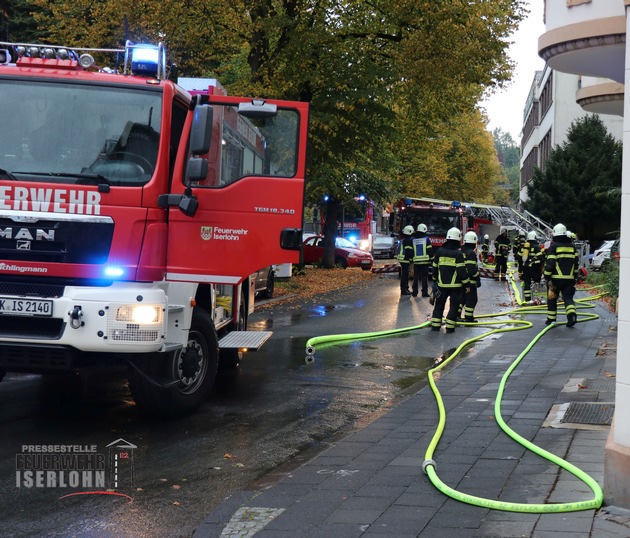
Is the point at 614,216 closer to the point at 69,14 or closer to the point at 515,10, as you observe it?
the point at 515,10

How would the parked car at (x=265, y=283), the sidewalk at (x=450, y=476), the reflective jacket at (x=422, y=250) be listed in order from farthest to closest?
1. the reflective jacket at (x=422, y=250)
2. the parked car at (x=265, y=283)
3. the sidewalk at (x=450, y=476)

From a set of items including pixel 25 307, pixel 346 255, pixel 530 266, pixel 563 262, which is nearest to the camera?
pixel 25 307

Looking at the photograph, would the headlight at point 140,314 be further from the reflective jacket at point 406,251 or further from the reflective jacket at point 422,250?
the reflective jacket at point 406,251

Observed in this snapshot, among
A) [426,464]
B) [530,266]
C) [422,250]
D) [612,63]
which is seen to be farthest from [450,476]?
[422,250]

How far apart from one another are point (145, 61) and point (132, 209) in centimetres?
142

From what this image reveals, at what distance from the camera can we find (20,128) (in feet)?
24.1

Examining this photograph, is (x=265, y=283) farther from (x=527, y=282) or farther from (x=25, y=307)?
(x=25, y=307)

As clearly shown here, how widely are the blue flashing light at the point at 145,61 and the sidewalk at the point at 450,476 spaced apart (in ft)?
11.8

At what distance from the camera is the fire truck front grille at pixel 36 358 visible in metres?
7.02

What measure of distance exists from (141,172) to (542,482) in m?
4.04

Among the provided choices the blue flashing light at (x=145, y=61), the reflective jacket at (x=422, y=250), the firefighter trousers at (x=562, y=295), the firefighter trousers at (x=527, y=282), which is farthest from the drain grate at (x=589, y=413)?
the reflective jacket at (x=422, y=250)

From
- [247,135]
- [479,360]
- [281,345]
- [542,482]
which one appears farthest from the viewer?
[281,345]

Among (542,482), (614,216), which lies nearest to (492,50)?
(542,482)

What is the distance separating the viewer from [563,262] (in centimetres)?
1527
